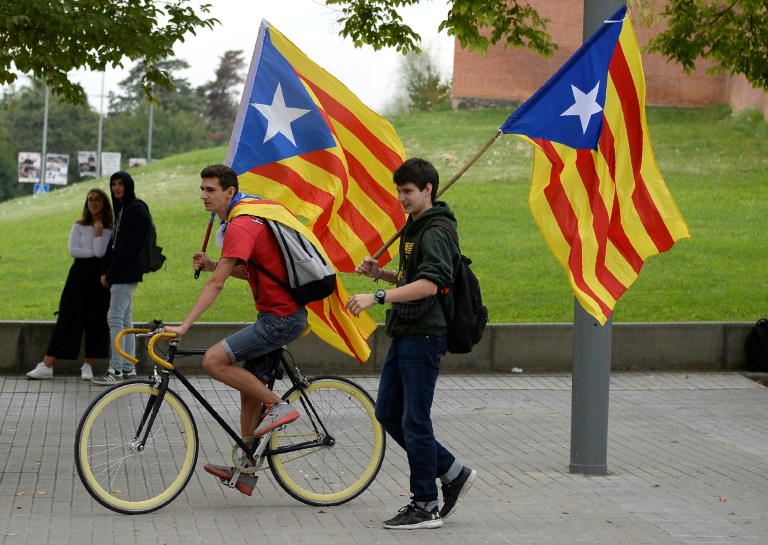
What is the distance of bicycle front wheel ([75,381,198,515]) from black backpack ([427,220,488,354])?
5.02ft

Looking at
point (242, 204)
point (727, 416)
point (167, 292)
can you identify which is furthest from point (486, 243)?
point (242, 204)

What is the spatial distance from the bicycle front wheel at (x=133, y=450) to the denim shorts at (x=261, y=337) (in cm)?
43

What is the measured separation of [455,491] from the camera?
7.06 m

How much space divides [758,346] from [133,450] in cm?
853

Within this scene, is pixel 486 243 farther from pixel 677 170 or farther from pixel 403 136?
pixel 403 136

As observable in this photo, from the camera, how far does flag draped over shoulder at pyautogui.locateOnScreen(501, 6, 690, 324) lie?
788 cm

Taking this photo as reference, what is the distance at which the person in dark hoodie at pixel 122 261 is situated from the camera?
38.9 feet

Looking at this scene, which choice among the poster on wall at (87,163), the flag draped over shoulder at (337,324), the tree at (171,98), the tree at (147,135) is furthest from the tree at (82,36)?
the tree at (171,98)

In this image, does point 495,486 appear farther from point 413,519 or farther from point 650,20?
point 650,20

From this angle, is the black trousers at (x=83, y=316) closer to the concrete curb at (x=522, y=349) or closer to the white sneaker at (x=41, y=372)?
the white sneaker at (x=41, y=372)

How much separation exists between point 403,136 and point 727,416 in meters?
23.0

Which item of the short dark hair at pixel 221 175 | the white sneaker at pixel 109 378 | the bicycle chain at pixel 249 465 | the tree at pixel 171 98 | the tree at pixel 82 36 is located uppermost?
the tree at pixel 171 98

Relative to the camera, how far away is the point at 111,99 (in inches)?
4983

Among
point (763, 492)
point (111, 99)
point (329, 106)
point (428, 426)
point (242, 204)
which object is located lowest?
point (763, 492)
